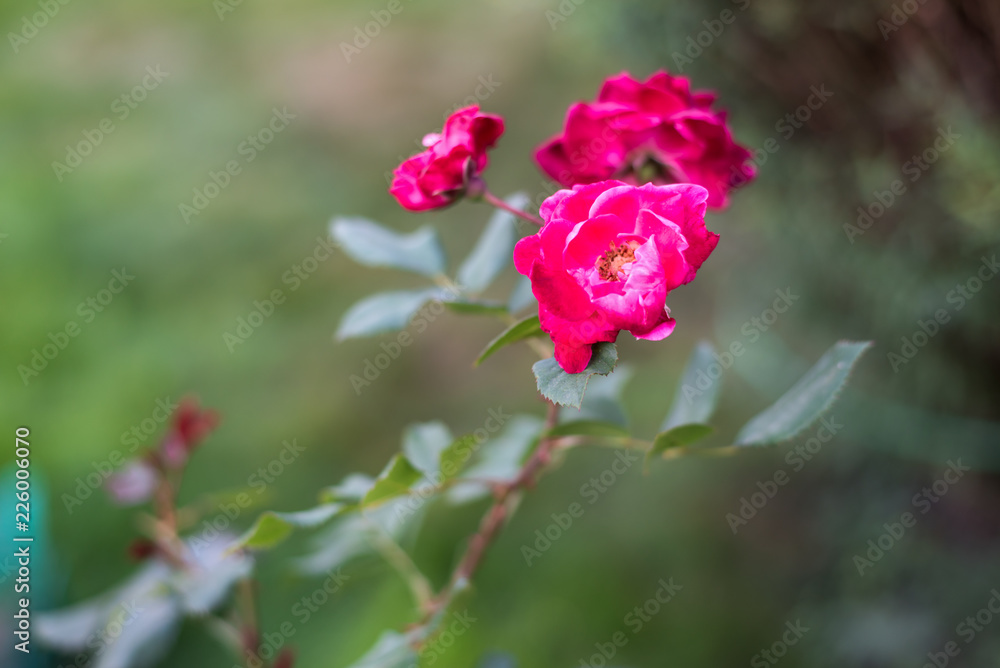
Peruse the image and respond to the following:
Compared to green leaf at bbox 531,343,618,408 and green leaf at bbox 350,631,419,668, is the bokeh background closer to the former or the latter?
green leaf at bbox 350,631,419,668

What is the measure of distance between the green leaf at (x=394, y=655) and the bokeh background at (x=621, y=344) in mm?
167

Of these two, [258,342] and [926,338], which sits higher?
[258,342]

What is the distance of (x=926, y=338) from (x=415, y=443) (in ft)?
3.37

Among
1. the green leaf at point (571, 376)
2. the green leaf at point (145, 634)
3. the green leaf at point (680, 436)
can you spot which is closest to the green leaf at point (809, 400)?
the green leaf at point (680, 436)

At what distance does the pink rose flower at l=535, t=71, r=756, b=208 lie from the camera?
0.57 meters

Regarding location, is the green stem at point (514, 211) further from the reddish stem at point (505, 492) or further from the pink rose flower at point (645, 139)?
the reddish stem at point (505, 492)

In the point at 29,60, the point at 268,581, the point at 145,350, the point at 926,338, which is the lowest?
the point at 926,338

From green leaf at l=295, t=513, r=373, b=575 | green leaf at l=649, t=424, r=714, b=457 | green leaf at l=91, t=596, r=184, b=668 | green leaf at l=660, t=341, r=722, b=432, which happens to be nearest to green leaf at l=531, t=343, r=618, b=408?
green leaf at l=649, t=424, r=714, b=457

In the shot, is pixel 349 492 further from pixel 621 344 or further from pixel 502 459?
pixel 621 344

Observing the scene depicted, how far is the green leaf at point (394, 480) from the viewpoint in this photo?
0.53 metres

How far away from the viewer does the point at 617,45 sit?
4.72ft

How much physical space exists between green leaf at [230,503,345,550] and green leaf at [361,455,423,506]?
1.1 inches

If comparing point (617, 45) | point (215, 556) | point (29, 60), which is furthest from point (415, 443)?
point (29, 60)

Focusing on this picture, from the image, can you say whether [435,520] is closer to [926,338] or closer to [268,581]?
[268,581]
